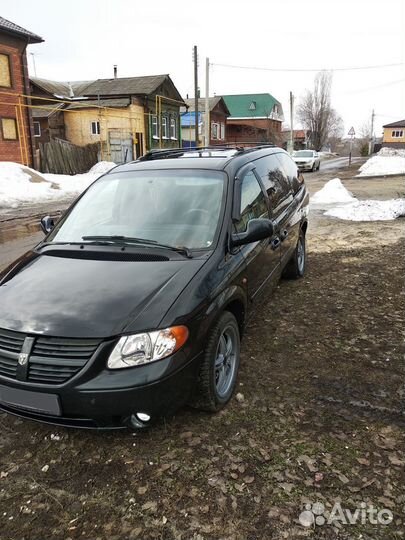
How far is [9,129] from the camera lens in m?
23.6

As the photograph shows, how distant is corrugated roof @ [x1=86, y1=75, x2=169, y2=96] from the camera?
32.9 metres

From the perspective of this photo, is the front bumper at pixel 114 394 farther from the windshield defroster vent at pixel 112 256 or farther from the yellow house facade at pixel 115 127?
the yellow house facade at pixel 115 127

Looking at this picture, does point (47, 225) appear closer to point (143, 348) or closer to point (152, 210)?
point (152, 210)

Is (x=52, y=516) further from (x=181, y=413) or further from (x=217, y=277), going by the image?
(x=217, y=277)

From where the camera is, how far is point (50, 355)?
2.47 m

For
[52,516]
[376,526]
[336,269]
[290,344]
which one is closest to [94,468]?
[52,516]

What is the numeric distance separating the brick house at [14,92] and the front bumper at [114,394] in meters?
22.7

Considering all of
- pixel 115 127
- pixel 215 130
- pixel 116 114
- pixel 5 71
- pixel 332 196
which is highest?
pixel 5 71

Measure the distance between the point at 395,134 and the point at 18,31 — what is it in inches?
2602

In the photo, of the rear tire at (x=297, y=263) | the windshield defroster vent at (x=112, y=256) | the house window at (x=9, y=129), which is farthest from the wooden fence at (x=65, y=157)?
the windshield defroster vent at (x=112, y=256)

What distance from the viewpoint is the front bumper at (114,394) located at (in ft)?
7.94

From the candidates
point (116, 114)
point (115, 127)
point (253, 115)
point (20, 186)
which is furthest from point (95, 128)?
point (253, 115)

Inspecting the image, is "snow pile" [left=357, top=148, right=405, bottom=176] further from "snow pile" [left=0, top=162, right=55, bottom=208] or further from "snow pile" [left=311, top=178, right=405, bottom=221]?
"snow pile" [left=0, top=162, right=55, bottom=208]

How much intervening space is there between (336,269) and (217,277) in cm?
402
